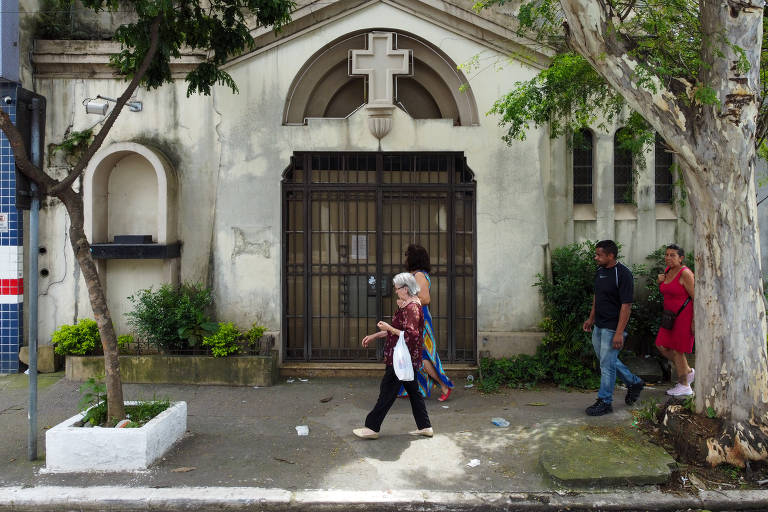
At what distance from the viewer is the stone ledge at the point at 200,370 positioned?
A: 26.5 feet

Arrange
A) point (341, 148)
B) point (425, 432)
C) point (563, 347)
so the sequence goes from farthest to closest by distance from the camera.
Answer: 1. point (341, 148)
2. point (563, 347)
3. point (425, 432)

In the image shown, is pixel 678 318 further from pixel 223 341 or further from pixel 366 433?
pixel 223 341

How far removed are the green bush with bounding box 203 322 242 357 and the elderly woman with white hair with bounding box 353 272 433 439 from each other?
2634mm

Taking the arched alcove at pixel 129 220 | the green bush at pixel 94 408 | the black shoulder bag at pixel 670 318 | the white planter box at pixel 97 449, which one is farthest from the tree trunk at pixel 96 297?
the black shoulder bag at pixel 670 318

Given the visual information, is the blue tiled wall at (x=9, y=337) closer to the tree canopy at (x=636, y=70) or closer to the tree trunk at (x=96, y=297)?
the tree trunk at (x=96, y=297)

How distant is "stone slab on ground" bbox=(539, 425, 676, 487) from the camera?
201 inches

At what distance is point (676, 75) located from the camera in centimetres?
583

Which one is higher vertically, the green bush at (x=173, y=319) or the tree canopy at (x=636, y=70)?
the tree canopy at (x=636, y=70)

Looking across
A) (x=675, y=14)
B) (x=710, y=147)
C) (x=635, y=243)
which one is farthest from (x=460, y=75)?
(x=710, y=147)

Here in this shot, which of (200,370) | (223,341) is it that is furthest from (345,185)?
(200,370)

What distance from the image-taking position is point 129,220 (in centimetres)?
912

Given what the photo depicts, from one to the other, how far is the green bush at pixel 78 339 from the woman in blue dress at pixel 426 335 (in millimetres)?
4312

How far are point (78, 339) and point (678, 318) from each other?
306 inches

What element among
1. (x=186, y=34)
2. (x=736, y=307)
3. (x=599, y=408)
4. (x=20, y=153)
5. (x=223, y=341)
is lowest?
(x=599, y=408)
